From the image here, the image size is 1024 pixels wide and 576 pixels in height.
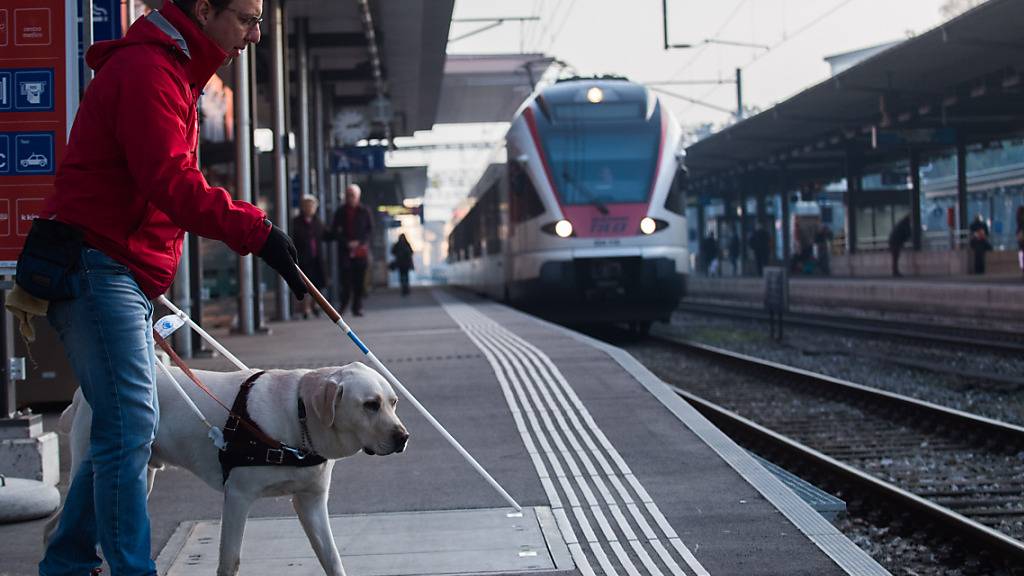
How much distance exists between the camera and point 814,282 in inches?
1249

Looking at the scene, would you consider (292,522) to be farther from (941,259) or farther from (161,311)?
(941,259)

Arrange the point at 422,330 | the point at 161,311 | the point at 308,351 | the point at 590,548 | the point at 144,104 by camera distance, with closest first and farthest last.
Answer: the point at 144,104 → the point at 590,548 → the point at 161,311 → the point at 308,351 → the point at 422,330

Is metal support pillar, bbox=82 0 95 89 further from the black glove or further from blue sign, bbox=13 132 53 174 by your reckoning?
the black glove

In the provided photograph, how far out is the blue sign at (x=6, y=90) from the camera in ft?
19.2

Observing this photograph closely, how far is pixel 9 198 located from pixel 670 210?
1143 cm

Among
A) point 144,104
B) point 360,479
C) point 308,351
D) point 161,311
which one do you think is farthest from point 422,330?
point 144,104

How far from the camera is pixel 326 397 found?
361cm

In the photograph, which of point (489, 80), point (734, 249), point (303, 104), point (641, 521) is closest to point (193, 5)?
point (641, 521)

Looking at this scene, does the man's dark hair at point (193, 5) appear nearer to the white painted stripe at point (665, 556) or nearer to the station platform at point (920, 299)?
the white painted stripe at point (665, 556)

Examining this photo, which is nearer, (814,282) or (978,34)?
(978,34)

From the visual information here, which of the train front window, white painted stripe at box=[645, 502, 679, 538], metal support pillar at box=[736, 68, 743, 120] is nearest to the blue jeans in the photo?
white painted stripe at box=[645, 502, 679, 538]

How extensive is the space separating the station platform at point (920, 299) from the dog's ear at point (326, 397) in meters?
13.2

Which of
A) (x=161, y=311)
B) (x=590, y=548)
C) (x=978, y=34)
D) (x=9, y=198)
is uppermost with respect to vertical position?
(x=978, y=34)

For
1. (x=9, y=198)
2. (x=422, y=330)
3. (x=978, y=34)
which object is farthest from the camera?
(x=978, y=34)
